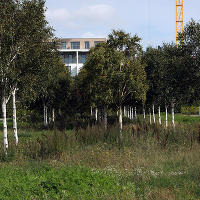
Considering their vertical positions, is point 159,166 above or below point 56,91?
below

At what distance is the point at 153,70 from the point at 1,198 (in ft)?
80.9

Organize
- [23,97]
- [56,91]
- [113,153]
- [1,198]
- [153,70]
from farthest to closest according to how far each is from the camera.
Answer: [56,91] < [153,70] < [23,97] < [113,153] < [1,198]

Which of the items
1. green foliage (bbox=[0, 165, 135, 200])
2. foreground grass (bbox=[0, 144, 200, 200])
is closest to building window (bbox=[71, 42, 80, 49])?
foreground grass (bbox=[0, 144, 200, 200])

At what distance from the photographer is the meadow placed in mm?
6680

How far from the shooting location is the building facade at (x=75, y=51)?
7975cm

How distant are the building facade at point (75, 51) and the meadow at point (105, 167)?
66.4 m

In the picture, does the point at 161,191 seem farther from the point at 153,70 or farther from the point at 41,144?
the point at 153,70

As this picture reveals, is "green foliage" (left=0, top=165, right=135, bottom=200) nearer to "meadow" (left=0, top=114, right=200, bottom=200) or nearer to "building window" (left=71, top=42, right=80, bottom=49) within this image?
"meadow" (left=0, top=114, right=200, bottom=200)

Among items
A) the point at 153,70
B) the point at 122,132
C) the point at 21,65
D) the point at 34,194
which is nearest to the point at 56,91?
the point at 153,70

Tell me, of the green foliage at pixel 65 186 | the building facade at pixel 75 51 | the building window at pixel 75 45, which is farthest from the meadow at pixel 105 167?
the building window at pixel 75 45

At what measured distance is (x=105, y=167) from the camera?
9.09 meters

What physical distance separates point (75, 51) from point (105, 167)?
242 feet

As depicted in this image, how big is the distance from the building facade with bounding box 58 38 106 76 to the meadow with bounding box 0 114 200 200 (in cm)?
6638

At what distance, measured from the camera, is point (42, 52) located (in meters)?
16.4
